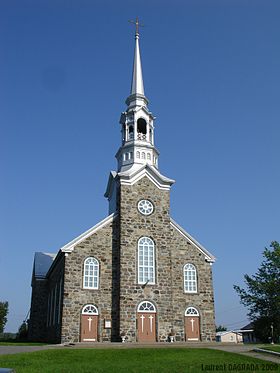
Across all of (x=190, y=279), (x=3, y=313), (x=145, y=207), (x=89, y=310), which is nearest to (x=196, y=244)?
(x=190, y=279)

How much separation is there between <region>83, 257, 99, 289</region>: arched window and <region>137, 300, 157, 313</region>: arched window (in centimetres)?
336

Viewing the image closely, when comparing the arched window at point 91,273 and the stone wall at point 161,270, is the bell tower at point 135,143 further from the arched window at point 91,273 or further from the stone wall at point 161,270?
the arched window at point 91,273

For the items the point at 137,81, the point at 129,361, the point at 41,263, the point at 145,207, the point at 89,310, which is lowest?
the point at 129,361

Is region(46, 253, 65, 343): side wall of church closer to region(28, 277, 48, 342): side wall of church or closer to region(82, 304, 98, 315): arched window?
region(82, 304, 98, 315): arched window

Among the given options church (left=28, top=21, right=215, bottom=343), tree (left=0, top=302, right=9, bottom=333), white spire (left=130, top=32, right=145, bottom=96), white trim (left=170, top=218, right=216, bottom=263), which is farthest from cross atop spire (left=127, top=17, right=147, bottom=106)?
tree (left=0, top=302, right=9, bottom=333)

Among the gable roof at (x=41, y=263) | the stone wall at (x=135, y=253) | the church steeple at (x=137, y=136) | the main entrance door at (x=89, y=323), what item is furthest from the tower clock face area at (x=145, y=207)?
the gable roof at (x=41, y=263)

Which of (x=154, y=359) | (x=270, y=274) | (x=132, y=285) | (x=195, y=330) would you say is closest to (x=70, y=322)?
(x=132, y=285)

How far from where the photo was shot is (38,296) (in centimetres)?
4131

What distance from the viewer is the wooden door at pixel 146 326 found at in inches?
1078

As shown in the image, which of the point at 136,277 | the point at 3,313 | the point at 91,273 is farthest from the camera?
the point at 3,313

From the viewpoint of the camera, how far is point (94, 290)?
91.5ft

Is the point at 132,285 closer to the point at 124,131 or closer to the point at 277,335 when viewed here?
the point at 124,131

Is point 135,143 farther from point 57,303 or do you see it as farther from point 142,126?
point 57,303

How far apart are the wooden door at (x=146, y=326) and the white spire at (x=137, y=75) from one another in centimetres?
1993
